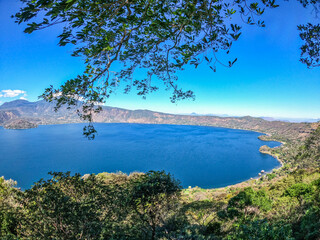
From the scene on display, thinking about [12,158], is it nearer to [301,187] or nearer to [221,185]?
[221,185]

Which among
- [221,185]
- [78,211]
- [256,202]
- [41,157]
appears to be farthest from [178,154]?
[78,211]

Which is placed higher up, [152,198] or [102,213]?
[102,213]

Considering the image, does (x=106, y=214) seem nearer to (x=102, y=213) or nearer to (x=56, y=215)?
(x=102, y=213)

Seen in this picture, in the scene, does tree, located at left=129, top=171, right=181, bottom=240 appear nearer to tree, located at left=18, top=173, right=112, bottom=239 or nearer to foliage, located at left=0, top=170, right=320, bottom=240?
foliage, located at left=0, top=170, right=320, bottom=240

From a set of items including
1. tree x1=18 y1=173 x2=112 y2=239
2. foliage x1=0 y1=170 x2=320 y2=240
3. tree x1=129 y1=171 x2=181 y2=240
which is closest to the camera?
foliage x1=0 y1=170 x2=320 y2=240

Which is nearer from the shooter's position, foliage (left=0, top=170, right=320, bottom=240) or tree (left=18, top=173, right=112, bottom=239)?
foliage (left=0, top=170, right=320, bottom=240)

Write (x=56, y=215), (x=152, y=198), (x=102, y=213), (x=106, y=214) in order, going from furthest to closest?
(x=152, y=198) → (x=106, y=214) → (x=102, y=213) → (x=56, y=215)

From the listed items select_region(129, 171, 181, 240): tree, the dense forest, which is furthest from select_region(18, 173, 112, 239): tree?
select_region(129, 171, 181, 240): tree

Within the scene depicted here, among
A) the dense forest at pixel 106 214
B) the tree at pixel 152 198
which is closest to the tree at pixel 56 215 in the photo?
the dense forest at pixel 106 214

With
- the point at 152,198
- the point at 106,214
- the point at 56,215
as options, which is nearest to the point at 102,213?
the point at 106,214

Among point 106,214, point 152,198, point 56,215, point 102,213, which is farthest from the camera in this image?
point 152,198

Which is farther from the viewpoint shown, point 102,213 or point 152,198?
point 152,198

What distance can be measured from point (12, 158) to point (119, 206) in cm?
8339

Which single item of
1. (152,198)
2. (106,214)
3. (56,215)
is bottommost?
(152,198)
